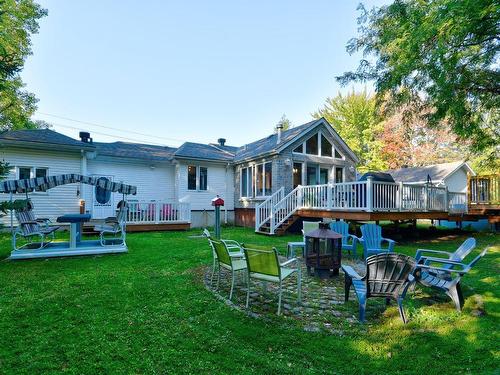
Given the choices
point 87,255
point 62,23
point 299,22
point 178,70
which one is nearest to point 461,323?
point 87,255

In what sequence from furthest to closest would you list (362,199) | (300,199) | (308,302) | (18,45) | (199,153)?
(18,45) → (199,153) → (300,199) → (362,199) → (308,302)

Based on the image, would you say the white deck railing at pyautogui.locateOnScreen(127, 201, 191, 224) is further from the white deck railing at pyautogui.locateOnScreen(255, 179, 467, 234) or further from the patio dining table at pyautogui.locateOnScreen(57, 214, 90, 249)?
the patio dining table at pyautogui.locateOnScreen(57, 214, 90, 249)

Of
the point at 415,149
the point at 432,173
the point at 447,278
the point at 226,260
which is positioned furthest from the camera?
the point at 415,149

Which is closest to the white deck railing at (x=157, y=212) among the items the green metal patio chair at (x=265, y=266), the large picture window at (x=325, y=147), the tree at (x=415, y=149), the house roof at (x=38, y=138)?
the house roof at (x=38, y=138)

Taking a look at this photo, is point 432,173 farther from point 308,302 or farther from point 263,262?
point 263,262

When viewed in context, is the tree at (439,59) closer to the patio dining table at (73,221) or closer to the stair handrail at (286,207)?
the stair handrail at (286,207)

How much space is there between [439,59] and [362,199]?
449cm

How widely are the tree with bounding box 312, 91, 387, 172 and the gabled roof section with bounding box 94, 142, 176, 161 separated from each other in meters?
23.1

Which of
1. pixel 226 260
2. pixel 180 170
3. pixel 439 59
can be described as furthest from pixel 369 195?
pixel 180 170

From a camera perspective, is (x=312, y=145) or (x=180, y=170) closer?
(x=180, y=170)

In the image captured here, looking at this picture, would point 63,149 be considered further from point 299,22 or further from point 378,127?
point 378,127

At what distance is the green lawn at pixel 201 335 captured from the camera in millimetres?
2662

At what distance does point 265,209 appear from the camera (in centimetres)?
1259

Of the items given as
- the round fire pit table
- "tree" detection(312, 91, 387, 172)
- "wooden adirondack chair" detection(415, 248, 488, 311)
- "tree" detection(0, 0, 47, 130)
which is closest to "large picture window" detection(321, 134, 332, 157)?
the round fire pit table
